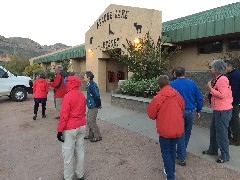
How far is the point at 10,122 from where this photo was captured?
350 inches

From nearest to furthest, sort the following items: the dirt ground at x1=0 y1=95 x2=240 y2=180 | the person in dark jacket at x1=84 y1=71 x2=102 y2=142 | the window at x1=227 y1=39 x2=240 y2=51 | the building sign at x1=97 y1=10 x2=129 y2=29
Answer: the dirt ground at x1=0 y1=95 x2=240 y2=180
the person in dark jacket at x1=84 y1=71 x2=102 y2=142
the window at x1=227 y1=39 x2=240 y2=51
the building sign at x1=97 y1=10 x2=129 y2=29

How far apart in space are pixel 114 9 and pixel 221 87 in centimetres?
1227

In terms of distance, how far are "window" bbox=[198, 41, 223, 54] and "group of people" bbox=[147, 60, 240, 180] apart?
850cm

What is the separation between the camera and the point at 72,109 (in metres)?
3.91

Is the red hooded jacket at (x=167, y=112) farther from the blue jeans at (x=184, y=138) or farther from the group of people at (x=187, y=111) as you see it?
the blue jeans at (x=184, y=138)

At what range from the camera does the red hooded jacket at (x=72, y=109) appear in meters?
3.82

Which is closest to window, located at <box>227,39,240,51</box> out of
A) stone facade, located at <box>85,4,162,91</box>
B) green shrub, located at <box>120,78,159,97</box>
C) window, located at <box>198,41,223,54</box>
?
window, located at <box>198,41,223,54</box>

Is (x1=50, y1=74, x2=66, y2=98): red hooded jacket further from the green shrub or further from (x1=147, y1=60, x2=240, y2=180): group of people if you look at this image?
(x1=147, y1=60, x2=240, y2=180): group of people

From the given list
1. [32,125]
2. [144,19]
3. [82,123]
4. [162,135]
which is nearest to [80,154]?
[82,123]

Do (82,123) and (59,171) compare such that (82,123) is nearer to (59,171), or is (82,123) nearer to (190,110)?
(59,171)

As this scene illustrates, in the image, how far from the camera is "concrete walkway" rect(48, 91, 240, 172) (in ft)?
16.1

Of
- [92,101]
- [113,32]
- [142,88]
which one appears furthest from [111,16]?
[92,101]

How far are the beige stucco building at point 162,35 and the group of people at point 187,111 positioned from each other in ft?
22.9

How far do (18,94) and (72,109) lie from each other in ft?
36.8
